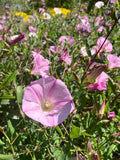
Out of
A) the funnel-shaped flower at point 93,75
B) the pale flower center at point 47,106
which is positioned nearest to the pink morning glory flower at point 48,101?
the pale flower center at point 47,106

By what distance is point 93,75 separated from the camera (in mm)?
1110

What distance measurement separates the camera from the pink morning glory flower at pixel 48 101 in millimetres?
1033

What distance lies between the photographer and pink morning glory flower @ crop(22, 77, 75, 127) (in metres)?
1.03

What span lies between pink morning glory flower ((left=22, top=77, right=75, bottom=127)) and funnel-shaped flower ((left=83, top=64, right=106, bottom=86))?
0.53 ft

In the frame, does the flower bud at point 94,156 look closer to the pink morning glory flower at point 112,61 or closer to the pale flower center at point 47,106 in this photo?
the pale flower center at point 47,106

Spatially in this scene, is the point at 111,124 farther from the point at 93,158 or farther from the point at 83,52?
the point at 83,52

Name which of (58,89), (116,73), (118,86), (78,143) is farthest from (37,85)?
(116,73)

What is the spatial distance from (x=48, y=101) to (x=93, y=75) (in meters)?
0.37

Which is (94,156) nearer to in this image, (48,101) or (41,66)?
(48,101)

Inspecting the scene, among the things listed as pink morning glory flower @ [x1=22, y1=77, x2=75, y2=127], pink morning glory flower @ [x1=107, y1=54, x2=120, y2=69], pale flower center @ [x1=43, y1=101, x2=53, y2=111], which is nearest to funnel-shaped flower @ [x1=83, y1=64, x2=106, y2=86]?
pink morning glory flower @ [x1=22, y1=77, x2=75, y2=127]

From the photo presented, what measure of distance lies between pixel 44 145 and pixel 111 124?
69 cm

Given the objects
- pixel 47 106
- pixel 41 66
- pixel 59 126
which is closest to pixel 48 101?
pixel 47 106

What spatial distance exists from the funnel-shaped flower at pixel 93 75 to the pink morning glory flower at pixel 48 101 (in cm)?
16

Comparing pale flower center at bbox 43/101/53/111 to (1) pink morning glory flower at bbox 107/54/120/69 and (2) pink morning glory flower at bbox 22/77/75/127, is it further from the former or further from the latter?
(1) pink morning glory flower at bbox 107/54/120/69
